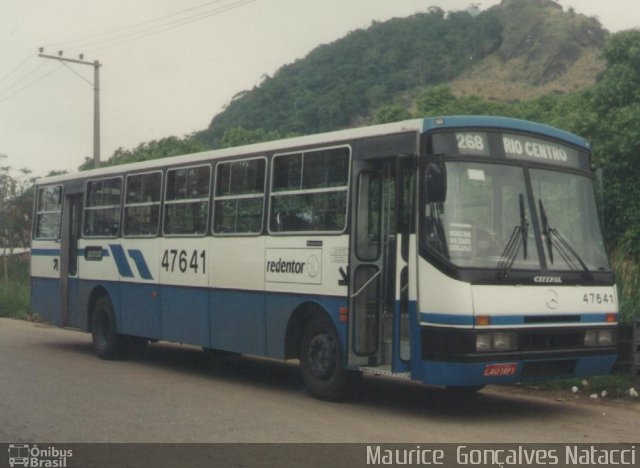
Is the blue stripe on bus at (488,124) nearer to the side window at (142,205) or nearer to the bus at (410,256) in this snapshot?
the bus at (410,256)

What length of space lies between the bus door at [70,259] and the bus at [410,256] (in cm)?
402

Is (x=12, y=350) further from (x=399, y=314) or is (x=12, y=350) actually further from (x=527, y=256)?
(x=527, y=256)

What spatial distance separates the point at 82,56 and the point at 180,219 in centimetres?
2075

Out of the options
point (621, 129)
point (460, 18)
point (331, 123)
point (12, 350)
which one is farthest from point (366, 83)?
point (12, 350)

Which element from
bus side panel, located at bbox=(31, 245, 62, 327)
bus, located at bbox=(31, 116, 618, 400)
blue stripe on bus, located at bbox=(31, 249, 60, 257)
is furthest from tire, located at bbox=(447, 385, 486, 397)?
blue stripe on bus, located at bbox=(31, 249, 60, 257)

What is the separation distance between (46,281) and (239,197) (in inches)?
255

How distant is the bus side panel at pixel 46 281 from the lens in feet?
59.6

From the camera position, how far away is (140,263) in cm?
1567

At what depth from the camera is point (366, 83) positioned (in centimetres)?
12850

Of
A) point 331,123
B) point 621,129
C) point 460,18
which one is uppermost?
point 460,18

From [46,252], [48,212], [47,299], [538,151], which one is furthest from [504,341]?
[48,212]

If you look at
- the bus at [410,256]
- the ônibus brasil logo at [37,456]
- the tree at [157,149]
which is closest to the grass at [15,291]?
the bus at [410,256]

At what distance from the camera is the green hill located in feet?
368

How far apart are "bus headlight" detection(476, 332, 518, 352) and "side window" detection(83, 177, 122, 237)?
811 centimetres
